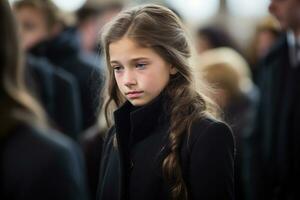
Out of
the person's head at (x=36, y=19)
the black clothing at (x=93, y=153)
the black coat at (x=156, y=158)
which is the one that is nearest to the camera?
the black coat at (x=156, y=158)

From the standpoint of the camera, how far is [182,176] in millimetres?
2912

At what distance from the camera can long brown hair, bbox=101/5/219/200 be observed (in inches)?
119

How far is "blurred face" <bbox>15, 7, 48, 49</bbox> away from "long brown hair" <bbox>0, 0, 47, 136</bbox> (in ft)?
10.7

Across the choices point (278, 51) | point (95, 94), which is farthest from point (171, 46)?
point (278, 51)

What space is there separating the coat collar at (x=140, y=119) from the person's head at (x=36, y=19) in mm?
2635

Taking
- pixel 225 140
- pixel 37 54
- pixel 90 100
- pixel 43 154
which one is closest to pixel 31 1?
pixel 37 54

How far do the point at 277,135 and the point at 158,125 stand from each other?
1.89m

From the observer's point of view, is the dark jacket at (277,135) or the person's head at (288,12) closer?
the dark jacket at (277,135)

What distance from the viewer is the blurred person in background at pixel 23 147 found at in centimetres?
217

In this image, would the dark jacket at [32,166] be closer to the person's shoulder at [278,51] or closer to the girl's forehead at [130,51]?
the girl's forehead at [130,51]

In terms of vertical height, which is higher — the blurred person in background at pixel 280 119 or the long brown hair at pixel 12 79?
the long brown hair at pixel 12 79

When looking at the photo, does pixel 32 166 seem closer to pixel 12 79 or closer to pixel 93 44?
pixel 12 79

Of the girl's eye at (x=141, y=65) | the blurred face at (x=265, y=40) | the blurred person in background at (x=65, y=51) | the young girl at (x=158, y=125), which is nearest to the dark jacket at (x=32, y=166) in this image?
the young girl at (x=158, y=125)

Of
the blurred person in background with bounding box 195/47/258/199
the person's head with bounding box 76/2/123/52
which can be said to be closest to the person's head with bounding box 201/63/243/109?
the blurred person in background with bounding box 195/47/258/199
